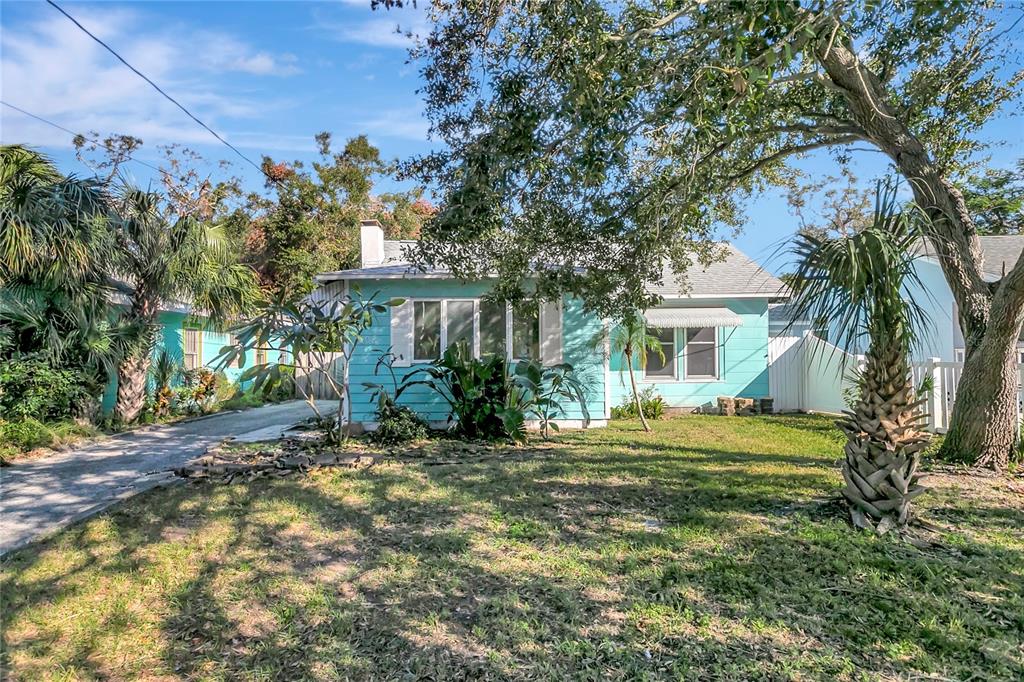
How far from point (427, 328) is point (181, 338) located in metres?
8.33

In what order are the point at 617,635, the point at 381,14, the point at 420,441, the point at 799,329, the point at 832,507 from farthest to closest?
the point at 799,329 < the point at 420,441 < the point at 381,14 < the point at 832,507 < the point at 617,635

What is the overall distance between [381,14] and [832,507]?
647 cm

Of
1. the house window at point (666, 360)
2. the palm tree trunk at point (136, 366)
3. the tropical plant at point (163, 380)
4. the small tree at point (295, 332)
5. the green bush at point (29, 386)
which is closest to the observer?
the small tree at point (295, 332)

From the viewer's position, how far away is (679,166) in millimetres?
7254

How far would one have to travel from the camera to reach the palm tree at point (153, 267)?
10719mm

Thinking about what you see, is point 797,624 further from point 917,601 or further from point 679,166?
point 679,166

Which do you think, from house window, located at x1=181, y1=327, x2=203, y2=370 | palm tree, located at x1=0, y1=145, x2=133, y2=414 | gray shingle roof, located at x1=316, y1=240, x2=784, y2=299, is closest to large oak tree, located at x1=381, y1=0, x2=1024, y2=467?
gray shingle roof, located at x1=316, y1=240, x2=784, y2=299

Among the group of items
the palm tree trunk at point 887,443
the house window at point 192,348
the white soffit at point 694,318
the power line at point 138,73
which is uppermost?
the power line at point 138,73

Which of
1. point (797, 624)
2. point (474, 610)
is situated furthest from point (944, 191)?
point (474, 610)

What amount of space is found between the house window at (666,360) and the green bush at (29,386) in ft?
39.3

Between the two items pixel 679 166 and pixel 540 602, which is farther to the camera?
pixel 679 166

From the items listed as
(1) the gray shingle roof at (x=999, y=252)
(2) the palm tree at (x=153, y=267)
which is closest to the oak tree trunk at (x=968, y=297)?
(1) the gray shingle roof at (x=999, y=252)

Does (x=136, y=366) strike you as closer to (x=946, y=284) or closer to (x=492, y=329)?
(x=492, y=329)

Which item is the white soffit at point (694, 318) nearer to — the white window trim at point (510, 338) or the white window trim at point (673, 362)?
the white window trim at point (673, 362)
